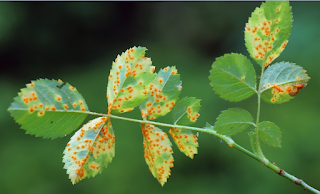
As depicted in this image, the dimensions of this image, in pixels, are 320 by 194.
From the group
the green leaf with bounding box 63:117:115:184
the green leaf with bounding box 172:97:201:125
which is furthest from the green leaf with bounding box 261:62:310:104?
the green leaf with bounding box 63:117:115:184

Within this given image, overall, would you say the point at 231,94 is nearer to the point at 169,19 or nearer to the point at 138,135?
the point at 138,135

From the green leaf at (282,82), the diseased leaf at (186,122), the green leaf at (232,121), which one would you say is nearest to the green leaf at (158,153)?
the diseased leaf at (186,122)

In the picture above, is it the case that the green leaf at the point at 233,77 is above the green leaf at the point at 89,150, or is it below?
above

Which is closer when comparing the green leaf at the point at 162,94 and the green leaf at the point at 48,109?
the green leaf at the point at 48,109

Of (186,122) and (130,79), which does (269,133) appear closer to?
(186,122)

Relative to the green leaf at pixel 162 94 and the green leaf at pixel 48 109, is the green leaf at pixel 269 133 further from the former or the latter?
the green leaf at pixel 48 109

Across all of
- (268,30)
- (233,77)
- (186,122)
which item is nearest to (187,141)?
(186,122)

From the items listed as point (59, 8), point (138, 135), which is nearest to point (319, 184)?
point (138, 135)

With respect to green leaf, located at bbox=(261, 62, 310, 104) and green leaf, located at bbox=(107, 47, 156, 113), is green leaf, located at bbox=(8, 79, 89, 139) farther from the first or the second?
green leaf, located at bbox=(261, 62, 310, 104)
